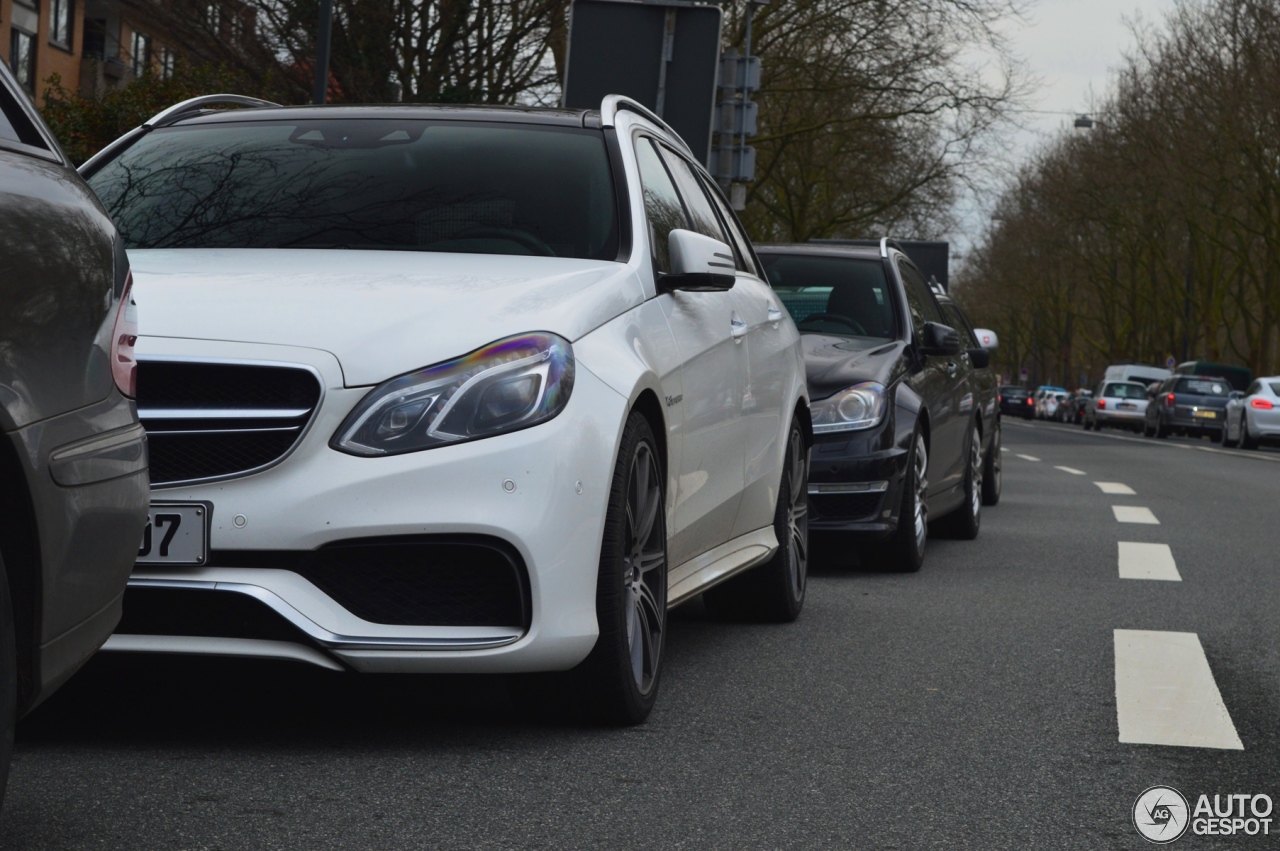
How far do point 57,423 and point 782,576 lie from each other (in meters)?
4.05

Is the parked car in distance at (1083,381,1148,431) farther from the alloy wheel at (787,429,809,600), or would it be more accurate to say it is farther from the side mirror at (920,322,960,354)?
the alloy wheel at (787,429,809,600)

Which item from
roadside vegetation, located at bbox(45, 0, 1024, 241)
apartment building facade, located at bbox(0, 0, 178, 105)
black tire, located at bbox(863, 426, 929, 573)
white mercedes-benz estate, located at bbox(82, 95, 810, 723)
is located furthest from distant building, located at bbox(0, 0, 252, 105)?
white mercedes-benz estate, located at bbox(82, 95, 810, 723)

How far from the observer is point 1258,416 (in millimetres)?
34188

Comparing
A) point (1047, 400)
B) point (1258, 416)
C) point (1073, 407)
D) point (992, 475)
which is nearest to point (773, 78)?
point (1258, 416)

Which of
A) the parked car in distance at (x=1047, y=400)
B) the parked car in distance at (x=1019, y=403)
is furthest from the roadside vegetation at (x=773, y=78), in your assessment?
the parked car in distance at (x=1019, y=403)

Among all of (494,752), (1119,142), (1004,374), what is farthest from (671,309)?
(1004,374)

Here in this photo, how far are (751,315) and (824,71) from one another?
27064 mm

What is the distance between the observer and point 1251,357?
56.3 m

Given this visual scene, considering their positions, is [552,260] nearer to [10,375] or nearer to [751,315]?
[751,315]

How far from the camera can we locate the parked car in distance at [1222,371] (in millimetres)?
51938

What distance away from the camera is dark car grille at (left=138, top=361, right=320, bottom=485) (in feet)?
13.3

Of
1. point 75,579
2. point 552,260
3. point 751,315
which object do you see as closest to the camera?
point 75,579

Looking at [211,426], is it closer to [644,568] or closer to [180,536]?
[180,536]

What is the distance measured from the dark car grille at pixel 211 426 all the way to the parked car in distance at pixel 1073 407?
63.3 metres
